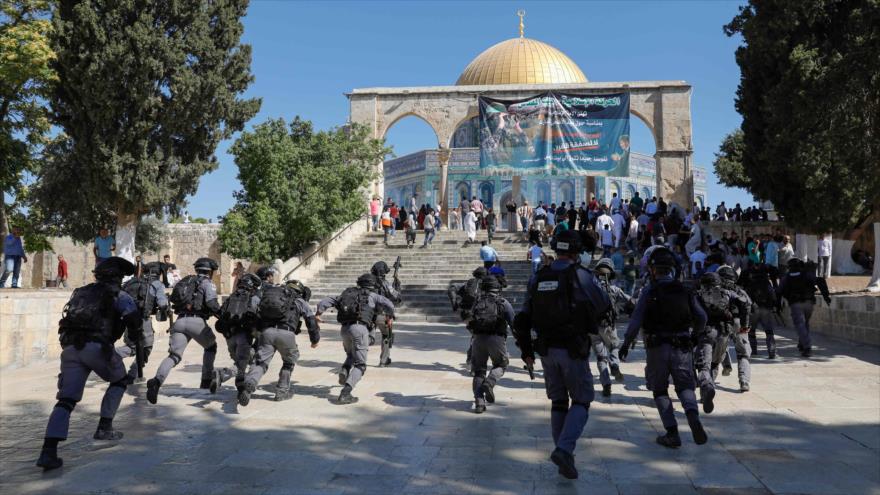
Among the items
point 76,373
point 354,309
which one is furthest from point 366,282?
point 76,373

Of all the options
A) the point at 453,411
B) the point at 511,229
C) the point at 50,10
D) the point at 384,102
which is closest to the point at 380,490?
the point at 453,411

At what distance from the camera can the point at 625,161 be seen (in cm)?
2433

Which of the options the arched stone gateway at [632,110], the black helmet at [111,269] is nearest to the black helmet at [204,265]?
the black helmet at [111,269]

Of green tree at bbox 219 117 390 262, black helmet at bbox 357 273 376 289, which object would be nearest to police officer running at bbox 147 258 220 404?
black helmet at bbox 357 273 376 289

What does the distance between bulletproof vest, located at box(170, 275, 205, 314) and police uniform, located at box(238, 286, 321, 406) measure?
30.1 inches

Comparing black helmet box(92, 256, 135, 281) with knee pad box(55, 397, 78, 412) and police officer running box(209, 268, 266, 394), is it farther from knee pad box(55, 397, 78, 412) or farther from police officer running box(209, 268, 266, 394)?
police officer running box(209, 268, 266, 394)

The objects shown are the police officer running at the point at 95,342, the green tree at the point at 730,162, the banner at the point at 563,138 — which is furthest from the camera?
the green tree at the point at 730,162

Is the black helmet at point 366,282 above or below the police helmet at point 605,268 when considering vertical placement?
below

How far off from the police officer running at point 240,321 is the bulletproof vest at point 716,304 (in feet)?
16.3

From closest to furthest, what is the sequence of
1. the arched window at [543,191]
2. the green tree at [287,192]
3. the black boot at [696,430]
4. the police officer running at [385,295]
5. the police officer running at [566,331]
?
the police officer running at [566,331], the black boot at [696,430], the police officer running at [385,295], the green tree at [287,192], the arched window at [543,191]

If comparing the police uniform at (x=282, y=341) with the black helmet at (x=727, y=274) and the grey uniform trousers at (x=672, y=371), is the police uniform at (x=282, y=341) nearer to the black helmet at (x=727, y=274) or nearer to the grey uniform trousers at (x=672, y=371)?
the grey uniform trousers at (x=672, y=371)

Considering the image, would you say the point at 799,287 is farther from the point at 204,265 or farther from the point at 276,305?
the point at 204,265

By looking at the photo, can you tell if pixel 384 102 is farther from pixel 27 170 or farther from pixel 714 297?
pixel 714 297

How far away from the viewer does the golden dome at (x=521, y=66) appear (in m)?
42.1
